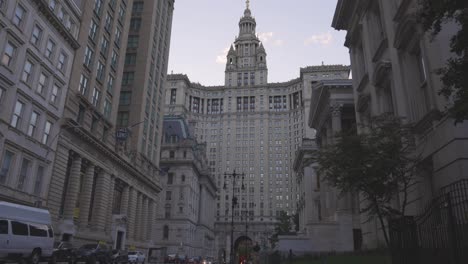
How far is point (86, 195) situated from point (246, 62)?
502 ft

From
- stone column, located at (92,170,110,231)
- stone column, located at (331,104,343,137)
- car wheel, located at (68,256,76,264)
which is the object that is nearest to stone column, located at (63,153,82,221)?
stone column, located at (92,170,110,231)

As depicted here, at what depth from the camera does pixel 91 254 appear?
30578mm

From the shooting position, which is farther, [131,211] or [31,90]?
[131,211]

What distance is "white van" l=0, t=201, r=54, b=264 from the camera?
19531 millimetres

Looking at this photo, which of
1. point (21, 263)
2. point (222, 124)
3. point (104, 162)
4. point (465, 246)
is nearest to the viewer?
point (465, 246)

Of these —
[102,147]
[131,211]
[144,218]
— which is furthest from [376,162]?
[144,218]

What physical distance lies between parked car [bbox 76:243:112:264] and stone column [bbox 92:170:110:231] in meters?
14.3

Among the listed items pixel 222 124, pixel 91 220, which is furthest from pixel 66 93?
pixel 222 124

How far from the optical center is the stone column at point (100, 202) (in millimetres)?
47375

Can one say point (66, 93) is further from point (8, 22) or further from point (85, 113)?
point (8, 22)

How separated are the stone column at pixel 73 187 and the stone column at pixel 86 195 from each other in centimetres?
188

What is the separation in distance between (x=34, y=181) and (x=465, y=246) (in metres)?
33.6

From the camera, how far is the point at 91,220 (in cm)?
4734

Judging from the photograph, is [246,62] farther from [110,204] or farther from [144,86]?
[110,204]
